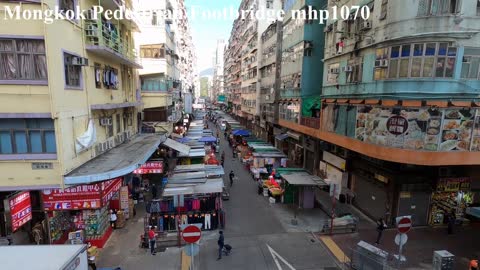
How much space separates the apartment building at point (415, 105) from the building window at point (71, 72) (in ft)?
51.7

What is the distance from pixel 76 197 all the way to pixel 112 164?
7.42 feet

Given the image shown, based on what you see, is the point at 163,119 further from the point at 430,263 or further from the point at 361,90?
the point at 430,263

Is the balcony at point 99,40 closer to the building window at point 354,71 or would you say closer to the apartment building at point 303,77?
the building window at point 354,71

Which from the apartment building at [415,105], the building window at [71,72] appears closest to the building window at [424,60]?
the apartment building at [415,105]

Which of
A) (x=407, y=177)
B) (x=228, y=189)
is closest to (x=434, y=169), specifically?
(x=407, y=177)

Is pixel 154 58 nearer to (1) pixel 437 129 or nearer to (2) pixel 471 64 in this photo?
(1) pixel 437 129

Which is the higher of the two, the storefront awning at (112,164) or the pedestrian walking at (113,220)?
the storefront awning at (112,164)

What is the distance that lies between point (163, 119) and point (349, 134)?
61.1 ft

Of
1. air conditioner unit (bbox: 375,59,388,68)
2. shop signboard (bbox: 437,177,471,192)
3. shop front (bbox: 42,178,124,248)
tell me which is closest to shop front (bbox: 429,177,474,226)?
shop signboard (bbox: 437,177,471,192)

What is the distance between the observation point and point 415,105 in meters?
13.5

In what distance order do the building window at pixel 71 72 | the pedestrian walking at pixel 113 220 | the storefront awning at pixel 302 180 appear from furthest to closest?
the storefront awning at pixel 302 180 → the pedestrian walking at pixel 113 220 → the building window at pixel 71 72

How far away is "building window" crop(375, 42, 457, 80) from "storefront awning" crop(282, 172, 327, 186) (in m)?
8.17

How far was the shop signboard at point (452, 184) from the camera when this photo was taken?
54.1 ft

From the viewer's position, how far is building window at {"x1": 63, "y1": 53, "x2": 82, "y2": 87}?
12312 mm
